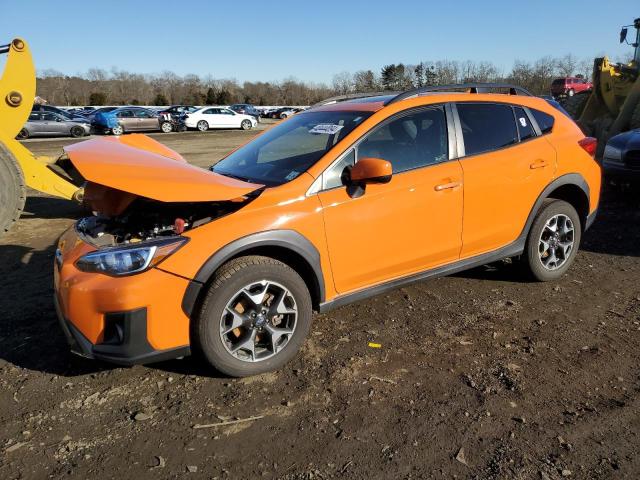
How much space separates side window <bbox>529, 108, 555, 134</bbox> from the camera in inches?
181

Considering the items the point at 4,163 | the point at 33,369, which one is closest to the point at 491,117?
the point at 33,369

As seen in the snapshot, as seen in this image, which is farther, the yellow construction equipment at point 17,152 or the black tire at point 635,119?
the black tire at point 635,119

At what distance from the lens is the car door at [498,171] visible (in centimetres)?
407

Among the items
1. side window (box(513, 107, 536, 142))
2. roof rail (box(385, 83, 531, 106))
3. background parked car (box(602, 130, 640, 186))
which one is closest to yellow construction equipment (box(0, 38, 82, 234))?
roof rail (box(385, 83, 531, 106))

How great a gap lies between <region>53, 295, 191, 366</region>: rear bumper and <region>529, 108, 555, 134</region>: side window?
149 inches

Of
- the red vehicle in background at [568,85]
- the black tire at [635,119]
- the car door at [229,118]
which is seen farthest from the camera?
the red vehicle in background at [568,85]

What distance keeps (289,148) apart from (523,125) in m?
2.14

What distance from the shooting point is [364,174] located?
3352mm

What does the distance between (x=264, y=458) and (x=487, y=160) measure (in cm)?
291

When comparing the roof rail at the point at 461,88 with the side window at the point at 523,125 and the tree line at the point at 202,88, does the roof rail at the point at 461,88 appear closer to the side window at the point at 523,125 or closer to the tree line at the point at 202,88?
the side window at the point at 523,125

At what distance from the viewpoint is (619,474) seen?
93.8 inches

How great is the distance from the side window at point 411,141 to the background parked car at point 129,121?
2785 cm

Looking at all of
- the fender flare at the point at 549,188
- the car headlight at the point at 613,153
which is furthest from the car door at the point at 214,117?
the fender flare at the point at 549,188

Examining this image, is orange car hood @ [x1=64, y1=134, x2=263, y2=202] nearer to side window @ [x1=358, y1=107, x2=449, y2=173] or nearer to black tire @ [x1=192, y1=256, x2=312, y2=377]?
black tire @ [x1=192, y1=256, x2=312, y2=377]
